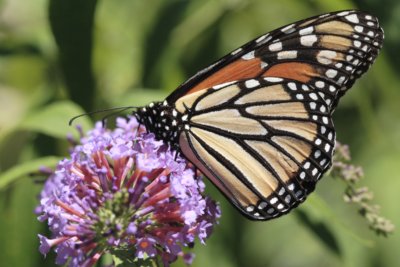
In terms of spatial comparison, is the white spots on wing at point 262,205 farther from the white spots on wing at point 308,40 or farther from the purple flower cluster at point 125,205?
the white spots on wing at point 308,40

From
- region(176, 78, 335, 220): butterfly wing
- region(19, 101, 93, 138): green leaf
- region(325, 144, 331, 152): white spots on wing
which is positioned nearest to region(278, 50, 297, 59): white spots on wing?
region(176, 78, 335, 220): butterfly wing

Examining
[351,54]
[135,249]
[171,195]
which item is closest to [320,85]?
[351,54]

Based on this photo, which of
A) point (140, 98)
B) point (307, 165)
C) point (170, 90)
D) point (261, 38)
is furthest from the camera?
point (170, 90)

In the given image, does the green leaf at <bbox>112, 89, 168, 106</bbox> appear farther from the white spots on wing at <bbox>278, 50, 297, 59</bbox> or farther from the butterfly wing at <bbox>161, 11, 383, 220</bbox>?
the white spots on wing at <bbox>278, 50, 297, 59</bbox>

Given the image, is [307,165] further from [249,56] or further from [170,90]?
[170,90]

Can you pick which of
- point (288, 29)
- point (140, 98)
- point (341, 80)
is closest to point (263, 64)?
point (288, 29)

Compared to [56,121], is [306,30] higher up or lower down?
lower down

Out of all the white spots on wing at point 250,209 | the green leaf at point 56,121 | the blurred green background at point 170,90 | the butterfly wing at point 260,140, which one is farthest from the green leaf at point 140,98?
the white spots on wing at point 250,209
